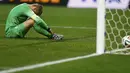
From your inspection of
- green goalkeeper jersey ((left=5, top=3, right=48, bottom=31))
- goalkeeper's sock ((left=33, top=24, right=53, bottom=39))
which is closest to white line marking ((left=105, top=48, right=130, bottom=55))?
goalkeeper's sock ((left=33, top=24, right=53, bottom=39))

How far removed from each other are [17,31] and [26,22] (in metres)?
0.27

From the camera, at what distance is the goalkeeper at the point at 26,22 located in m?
8.39

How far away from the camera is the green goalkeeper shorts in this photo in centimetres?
854

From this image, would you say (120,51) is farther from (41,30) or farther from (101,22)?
(41,30)

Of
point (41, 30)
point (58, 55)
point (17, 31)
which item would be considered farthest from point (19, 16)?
point (58, 55)

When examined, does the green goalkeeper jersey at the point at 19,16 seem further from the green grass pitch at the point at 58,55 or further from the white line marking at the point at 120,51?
the white line marking at the point at 120,51

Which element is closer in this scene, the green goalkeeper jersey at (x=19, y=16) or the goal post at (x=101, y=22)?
the goal post at (x=101, y=22)

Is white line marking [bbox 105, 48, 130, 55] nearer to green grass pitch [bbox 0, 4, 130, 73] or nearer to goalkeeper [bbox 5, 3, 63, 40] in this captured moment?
green grass pitch [bbox 0, 4, 130, 73]

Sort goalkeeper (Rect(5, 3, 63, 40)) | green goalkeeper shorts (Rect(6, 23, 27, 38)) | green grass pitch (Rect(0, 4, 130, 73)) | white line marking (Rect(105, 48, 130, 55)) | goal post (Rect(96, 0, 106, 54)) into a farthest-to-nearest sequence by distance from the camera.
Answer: green goalkeeper shorts (Rect(6, 23, 27, 38)) → goalkeeper (Rect(5, 3, 63, 40)) → white line marking (Rect(105, 48, 130, 55)) → goal post (Rect(96, 0, 106, 54)) → green grass pitch (Rect(0, 4, 130, 73))

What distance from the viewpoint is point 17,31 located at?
8.61 metres

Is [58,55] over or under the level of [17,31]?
under

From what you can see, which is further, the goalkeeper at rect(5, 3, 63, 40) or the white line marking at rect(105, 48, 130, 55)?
the goalkeeper at rect(5, 3, 63, 40)

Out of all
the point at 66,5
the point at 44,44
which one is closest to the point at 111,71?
the point at 44,44

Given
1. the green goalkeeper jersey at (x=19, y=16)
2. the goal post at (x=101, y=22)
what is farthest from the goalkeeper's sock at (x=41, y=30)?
the goal post at (x=101, y=22)
